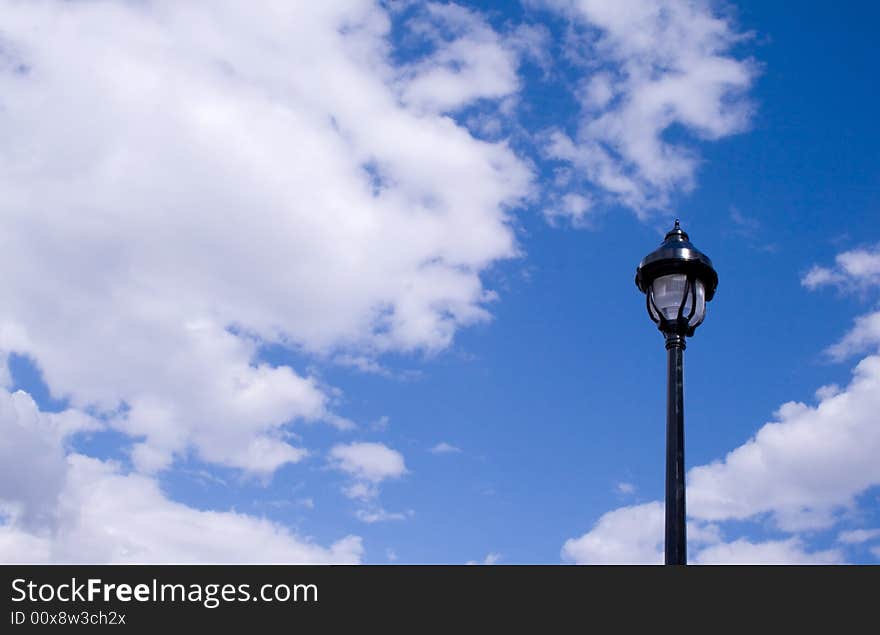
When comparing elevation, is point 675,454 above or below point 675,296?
below

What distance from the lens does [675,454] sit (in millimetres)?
7277

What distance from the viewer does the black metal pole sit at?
694 cm

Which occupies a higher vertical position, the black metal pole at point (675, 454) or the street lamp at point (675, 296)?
the street lamp at point (675, 296)

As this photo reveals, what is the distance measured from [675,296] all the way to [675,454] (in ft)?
5.58

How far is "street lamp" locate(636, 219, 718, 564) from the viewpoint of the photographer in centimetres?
757

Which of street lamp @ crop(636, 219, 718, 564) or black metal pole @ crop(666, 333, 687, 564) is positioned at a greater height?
street lamp @ crop(636, 219, 718, 564)

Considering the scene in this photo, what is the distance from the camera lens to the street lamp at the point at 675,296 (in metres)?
7.57

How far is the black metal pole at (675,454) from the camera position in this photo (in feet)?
22.8

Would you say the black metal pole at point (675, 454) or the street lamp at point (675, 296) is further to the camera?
the street lamp at point (675, 296)

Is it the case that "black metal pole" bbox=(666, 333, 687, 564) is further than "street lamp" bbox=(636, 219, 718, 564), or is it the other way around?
"street lamp" bbox=(636, 219, 718, 564)
